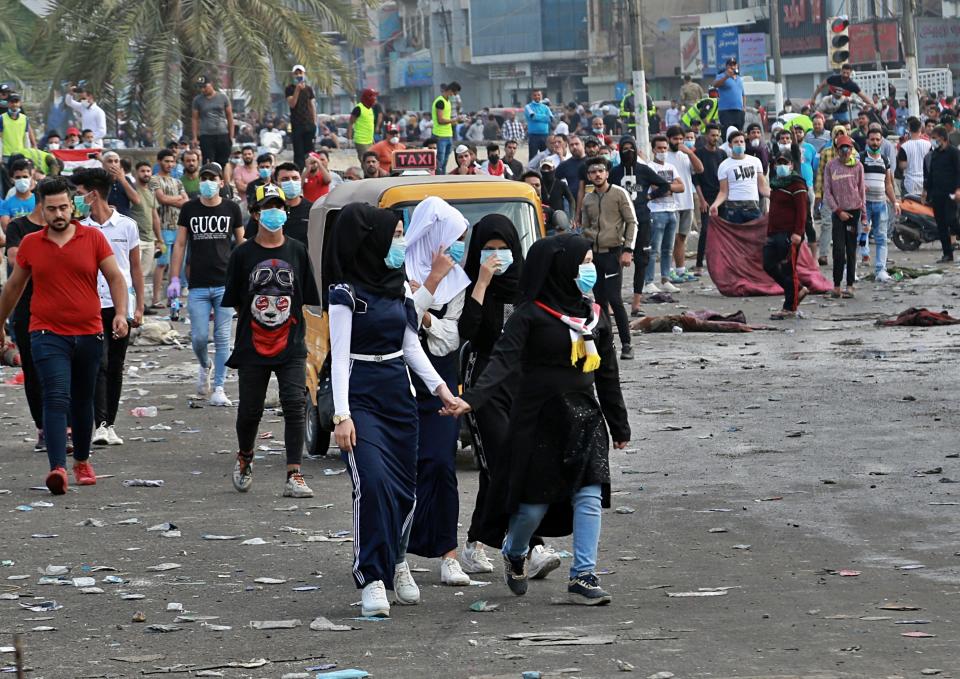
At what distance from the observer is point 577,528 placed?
23.7ft

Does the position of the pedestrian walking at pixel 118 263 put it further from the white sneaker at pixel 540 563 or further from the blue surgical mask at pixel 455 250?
the white sneaker at pixel 540 563

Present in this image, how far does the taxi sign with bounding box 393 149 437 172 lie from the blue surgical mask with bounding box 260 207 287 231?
569cm

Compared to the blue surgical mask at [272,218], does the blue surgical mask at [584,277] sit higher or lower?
lower

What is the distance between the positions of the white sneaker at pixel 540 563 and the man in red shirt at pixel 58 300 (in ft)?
12.0

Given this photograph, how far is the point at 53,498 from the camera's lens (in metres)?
10.2

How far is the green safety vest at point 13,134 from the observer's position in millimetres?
24562

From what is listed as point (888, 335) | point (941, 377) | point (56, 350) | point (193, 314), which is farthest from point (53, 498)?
point (888, 335)

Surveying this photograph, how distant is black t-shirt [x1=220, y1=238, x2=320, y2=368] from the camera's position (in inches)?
407

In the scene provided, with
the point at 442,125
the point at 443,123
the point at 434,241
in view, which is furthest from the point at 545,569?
the point at 442,125

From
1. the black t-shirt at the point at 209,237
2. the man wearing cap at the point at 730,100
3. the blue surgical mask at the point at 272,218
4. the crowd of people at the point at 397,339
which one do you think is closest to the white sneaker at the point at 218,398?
the crowd of people at the point at 397,339

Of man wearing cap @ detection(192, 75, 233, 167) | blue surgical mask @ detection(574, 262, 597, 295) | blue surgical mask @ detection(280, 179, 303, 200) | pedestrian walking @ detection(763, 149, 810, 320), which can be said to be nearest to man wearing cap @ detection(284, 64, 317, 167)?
man wearing cap @ detection(192, 75, 233, 167)

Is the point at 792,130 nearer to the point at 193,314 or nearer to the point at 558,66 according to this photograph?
the point at 193,314

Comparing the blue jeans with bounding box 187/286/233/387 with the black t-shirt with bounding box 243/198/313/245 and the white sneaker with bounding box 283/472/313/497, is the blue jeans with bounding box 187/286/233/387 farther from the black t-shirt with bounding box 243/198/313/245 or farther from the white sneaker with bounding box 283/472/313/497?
the white sneaker with bounding box 283/472/313/497

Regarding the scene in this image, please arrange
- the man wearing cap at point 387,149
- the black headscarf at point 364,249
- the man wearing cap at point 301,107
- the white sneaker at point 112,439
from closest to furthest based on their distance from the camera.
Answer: the black headscarf at point 364,249, the white sneaker at point 112,439, the man wearing cap at point 387,149, the man wearing cap at point 301,107
